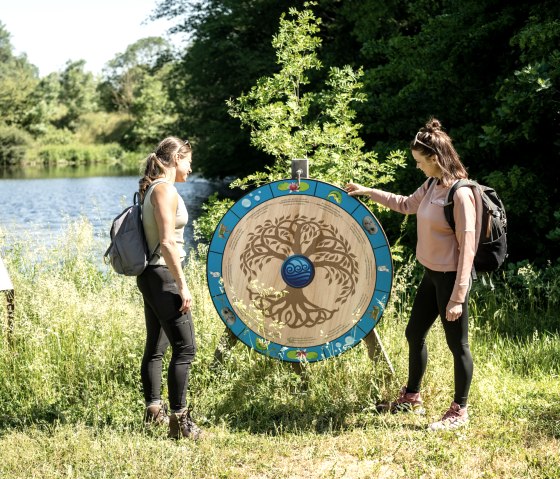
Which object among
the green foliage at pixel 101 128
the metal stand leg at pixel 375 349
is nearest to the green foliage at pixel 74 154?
the green foliage at pixel 101 128

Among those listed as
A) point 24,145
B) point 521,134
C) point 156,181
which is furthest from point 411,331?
point 24,145

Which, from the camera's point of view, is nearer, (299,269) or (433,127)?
(433,127)

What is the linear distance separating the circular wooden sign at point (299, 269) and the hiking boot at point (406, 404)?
432mm

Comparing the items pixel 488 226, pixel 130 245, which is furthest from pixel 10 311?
pixel 488 226

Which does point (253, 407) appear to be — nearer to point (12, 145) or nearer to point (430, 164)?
point (430, 164)

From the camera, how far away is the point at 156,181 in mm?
3670

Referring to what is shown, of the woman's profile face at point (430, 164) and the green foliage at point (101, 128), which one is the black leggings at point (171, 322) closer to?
the woman's profile face at point (430, 164)

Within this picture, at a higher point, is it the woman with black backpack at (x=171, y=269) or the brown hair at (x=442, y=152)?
the brown hair at (x=442, y=152)

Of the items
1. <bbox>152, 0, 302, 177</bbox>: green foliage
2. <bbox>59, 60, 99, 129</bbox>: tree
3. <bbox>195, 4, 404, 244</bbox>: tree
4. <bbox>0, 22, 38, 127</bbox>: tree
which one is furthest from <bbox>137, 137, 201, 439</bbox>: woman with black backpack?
<bbox>59, 60, 99, 129</bbox>: tree

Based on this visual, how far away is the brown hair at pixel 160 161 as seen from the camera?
374 centimetres

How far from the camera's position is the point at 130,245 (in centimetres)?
367

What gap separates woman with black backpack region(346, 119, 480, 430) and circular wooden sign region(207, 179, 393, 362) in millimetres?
495

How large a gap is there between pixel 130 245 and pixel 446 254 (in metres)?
1.58

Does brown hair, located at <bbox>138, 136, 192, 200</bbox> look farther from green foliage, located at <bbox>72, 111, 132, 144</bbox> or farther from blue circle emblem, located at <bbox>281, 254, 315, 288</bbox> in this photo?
green foliage, located at <bbox>72, 111, 132, 144</bbox>
